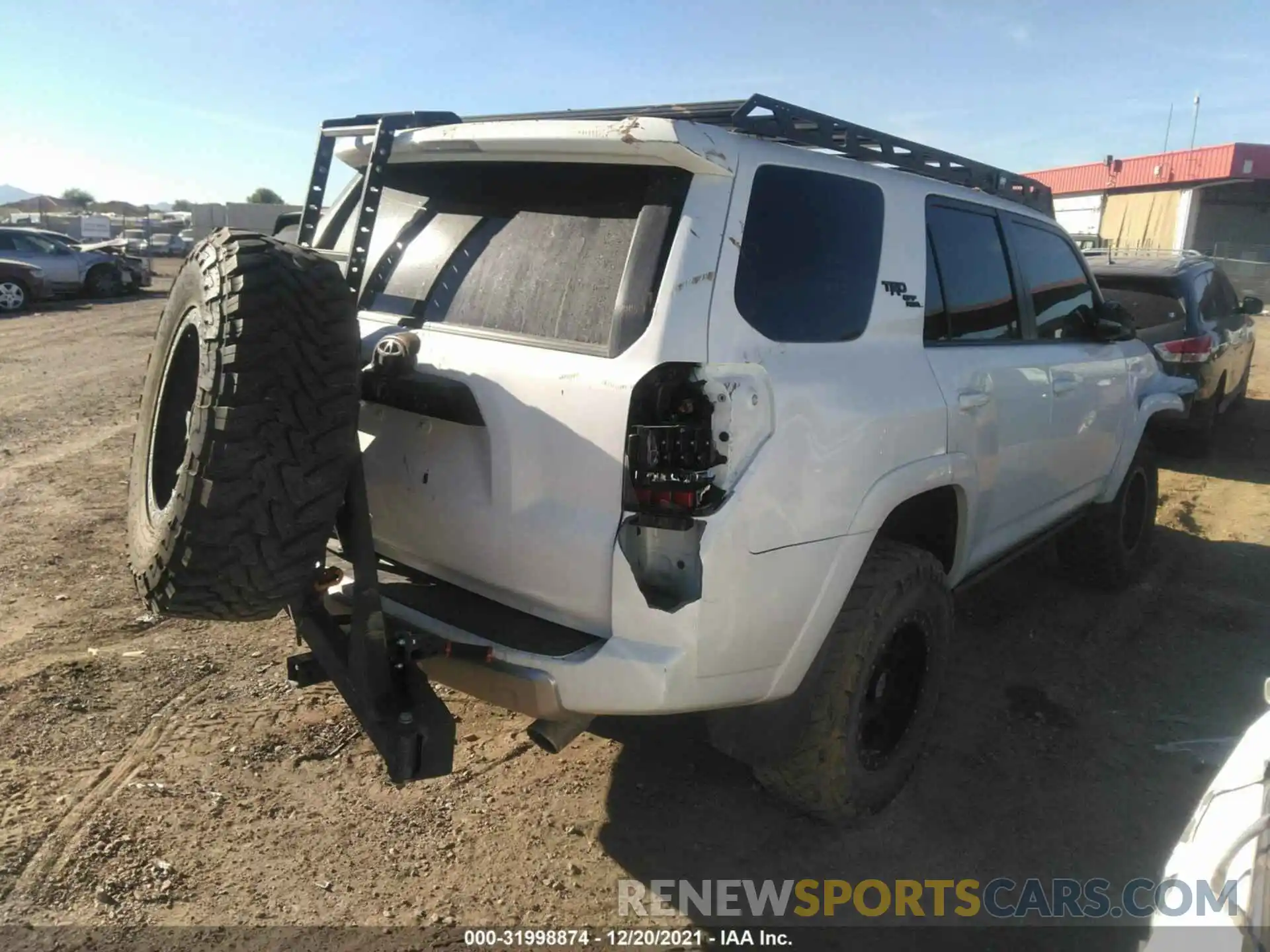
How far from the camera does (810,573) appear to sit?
2.53m

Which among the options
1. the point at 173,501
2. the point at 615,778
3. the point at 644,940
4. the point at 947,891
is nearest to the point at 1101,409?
the point at 947,891

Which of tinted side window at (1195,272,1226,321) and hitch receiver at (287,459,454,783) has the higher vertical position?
tinted side window at (1195,272,1226,321)

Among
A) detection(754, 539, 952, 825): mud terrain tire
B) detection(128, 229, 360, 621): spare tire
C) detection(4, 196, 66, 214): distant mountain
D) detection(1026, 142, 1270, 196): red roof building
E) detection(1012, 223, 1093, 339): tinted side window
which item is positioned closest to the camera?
detection(128, 229, 360, 621): spare tire

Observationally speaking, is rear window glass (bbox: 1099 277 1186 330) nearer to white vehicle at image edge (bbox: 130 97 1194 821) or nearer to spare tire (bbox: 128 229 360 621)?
white vehicle at image edge (bbox: 130 97 1194 821)

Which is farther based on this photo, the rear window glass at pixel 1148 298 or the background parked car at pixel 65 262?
the background parked car at pixel 65 262

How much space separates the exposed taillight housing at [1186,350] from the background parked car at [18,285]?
760 inches

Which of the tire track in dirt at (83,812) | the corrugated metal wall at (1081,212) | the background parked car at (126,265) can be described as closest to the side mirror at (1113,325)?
the tire track in dirt at (83,812)

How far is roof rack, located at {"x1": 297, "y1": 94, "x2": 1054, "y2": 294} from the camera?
8.75 feet

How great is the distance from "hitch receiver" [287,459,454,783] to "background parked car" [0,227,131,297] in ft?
66.8

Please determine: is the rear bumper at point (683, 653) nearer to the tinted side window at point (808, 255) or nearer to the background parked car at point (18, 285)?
the tinted side window at point (808, 255)

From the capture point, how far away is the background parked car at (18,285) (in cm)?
1759

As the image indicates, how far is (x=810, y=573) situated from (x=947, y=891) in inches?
45.6

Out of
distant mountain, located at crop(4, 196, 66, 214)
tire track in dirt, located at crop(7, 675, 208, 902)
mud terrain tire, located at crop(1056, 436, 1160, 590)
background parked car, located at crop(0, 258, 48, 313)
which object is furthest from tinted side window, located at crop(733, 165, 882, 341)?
distant mountain, located at crop(4, 196, 66, 214)

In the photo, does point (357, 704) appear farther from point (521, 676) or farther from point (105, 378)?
point (105, 378)
